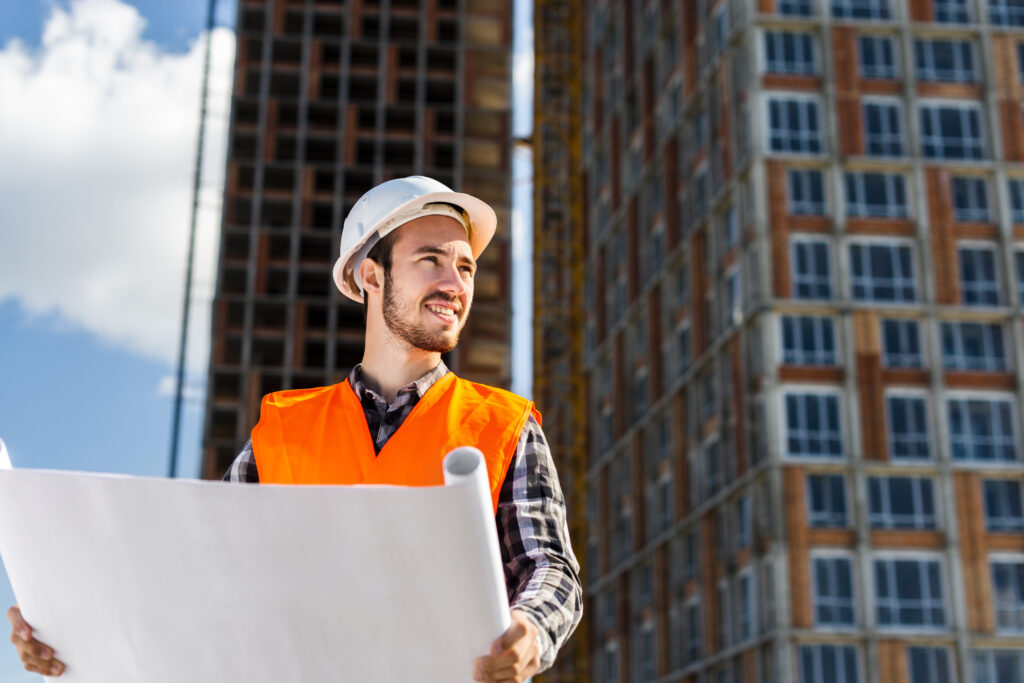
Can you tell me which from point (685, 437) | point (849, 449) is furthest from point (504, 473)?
point (685, 437)

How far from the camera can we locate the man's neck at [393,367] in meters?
3.71

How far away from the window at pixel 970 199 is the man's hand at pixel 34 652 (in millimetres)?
48483

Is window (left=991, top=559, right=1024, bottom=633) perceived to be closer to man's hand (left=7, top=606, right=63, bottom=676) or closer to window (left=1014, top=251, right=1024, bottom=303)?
window (left=1014, top=251, right=1024, bottom=303)

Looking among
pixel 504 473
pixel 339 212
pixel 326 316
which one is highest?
pixel 339 212

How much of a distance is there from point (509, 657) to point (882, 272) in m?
47.3

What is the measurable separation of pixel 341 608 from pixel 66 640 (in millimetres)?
633

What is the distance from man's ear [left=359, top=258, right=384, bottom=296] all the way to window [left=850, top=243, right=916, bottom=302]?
45820mm

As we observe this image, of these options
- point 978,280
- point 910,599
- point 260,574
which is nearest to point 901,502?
point 910,599

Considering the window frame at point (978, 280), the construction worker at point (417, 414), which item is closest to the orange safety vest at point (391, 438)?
the construction worker at point (417, 414)

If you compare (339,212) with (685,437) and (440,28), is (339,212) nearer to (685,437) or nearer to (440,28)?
(440,28)

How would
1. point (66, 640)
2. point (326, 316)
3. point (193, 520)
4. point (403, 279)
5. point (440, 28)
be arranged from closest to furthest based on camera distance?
point (193, 520)
point (66, 640)
point (403, 279)
point (326, 316)
point (440, 28)

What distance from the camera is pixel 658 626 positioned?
55.3 metres

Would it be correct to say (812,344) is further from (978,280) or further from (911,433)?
(978,280)

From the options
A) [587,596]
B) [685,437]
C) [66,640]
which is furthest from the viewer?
[587,596]
